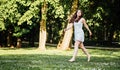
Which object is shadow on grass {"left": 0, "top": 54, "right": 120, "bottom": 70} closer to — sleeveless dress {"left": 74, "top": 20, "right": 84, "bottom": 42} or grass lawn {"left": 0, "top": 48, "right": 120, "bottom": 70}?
grass lawn {"left": 0, "top": 48, "right": 120, "bottom": 70}

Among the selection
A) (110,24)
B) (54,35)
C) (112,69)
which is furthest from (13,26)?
(112,69)

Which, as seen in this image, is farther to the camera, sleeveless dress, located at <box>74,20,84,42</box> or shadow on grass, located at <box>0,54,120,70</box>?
sleeveless dress, located at <box>74,20,84,42</box>

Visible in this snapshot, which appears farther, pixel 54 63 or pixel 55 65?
pixel 54 63

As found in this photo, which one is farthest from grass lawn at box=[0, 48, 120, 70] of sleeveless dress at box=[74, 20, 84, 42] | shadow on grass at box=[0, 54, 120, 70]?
sleeveless dress at box=[74, 20, 84, 42]

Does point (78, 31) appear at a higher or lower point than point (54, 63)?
higher

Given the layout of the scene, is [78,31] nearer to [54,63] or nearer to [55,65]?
[54,63]

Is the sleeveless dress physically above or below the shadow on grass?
above

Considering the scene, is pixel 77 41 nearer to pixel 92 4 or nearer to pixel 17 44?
pixel 92 4

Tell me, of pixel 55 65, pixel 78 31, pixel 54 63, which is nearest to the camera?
pixel 55 65

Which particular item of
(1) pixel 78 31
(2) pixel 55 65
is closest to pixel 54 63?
(2) pixel 55 65

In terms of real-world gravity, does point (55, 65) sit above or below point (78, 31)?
below

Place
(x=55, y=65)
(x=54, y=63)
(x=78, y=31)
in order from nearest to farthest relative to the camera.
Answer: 1. (x=55, y=65)
2. (x=54, y=63)
3. (x=78, y=31)

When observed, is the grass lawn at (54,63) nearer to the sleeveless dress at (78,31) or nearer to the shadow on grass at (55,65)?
the shadow on grass at (55,65)

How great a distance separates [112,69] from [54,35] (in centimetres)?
7943
